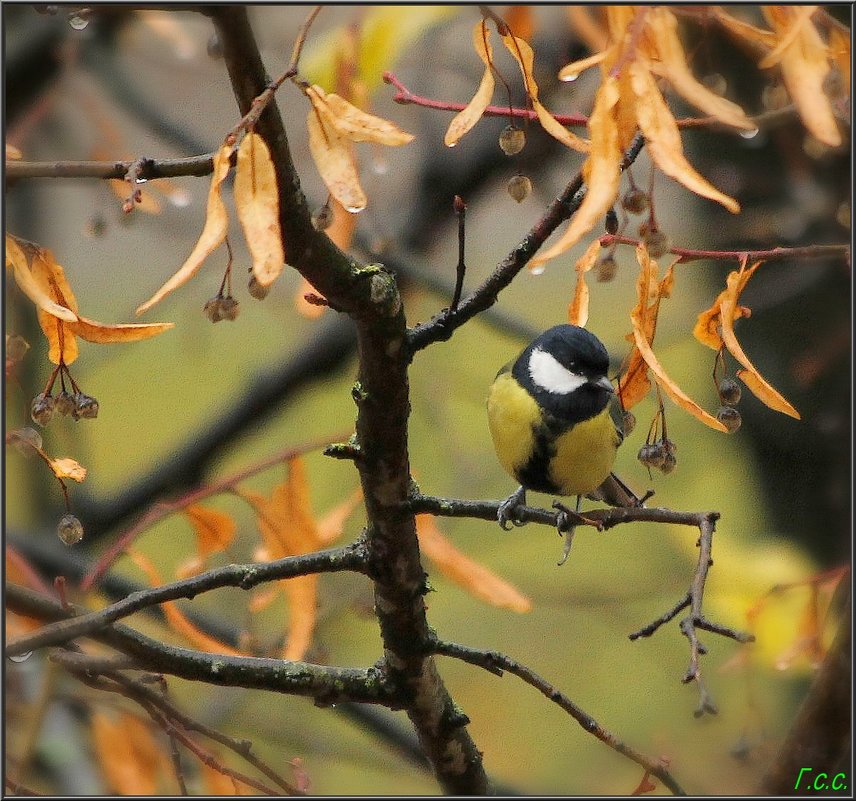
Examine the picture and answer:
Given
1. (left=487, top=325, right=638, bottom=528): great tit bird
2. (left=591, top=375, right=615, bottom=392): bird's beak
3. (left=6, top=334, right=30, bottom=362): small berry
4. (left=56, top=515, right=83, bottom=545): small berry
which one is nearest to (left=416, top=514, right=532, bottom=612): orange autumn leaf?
(left=487, top=325, right=638, bottom=528): great tit bird

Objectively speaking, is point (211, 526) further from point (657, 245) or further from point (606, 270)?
point (657, 245)

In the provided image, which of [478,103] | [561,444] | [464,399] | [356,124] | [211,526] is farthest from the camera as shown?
[464,399]

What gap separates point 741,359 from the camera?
1.24m

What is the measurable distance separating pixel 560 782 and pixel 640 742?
326mm

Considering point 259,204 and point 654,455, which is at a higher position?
point 259,204

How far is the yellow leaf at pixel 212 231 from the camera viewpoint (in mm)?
971

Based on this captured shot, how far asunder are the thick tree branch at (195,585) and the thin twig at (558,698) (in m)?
0.19

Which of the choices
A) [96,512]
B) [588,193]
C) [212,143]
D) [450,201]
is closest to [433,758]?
[588,193]

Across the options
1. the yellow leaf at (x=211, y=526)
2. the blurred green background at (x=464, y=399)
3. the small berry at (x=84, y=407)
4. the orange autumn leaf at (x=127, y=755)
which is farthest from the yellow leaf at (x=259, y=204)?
the orange autumn leaf at (x=127, y=755)

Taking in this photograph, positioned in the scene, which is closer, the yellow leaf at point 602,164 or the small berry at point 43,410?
the yellow leaf at point 602,164

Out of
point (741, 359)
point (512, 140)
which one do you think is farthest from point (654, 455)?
point (512, 140)

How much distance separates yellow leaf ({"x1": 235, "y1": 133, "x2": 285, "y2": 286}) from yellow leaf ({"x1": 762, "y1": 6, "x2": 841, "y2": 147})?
1.64 ft

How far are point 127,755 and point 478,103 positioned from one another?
1490 mm

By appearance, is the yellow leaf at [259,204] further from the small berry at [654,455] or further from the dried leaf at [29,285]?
the small berry at [654,455]
